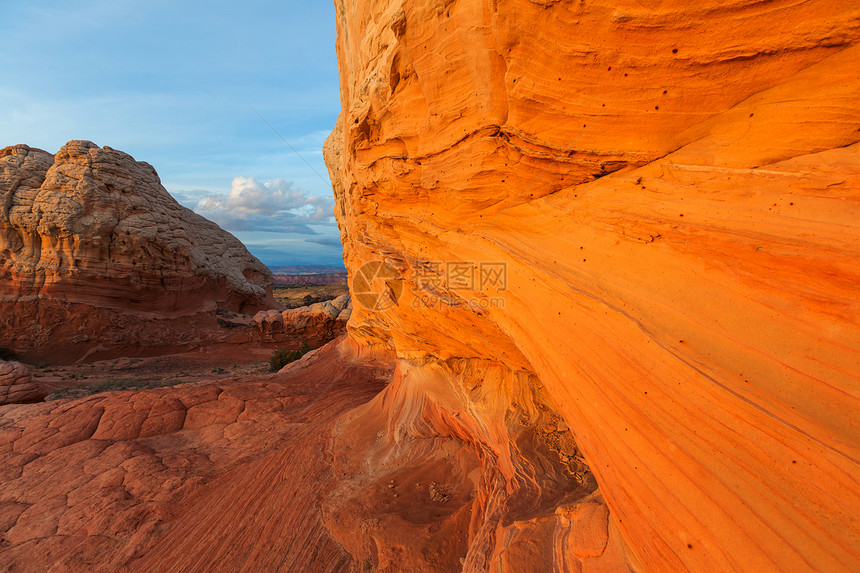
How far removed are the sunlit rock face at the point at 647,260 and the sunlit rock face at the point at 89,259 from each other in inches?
887

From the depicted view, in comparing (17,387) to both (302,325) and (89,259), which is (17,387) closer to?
(89,259)

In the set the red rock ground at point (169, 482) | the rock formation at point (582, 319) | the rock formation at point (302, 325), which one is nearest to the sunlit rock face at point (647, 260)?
the rock formation at point (582, 319)

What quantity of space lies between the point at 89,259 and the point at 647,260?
26413 millimetres

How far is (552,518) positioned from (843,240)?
3439 mm

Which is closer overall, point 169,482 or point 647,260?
point 647,260

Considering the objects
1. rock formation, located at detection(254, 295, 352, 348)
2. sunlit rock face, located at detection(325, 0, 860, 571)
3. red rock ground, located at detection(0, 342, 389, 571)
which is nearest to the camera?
sunlit rock face, located at detection(325, 0, 860, 571)

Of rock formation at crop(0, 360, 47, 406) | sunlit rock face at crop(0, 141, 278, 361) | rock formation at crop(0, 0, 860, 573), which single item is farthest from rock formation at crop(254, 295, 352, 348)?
rock formation at crop(0, 0, 860, 573)

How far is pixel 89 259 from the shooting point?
19781 millimetres

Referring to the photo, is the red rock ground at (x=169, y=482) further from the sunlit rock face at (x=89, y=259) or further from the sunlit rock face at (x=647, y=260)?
the sunlit rock face at (x=89, y=259)

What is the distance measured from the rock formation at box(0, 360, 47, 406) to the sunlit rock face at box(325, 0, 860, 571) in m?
13.2

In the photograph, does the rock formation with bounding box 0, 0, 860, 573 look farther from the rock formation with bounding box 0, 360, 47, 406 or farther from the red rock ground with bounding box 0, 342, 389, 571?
the rock formation with bounding box 0, 360, 47, 406

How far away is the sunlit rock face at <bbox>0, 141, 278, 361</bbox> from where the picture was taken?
746 inches

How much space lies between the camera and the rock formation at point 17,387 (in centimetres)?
1124

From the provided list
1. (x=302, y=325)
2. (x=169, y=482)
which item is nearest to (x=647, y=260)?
(x=169, y=482)
